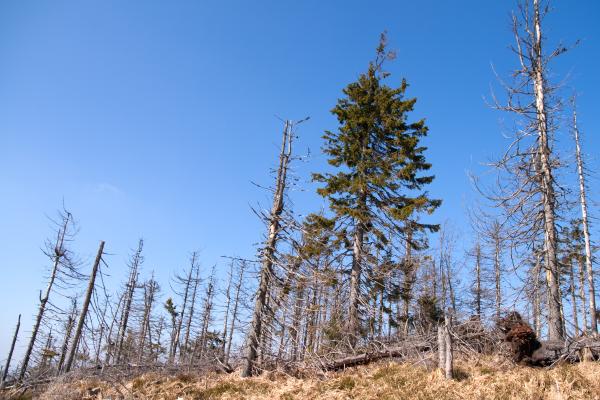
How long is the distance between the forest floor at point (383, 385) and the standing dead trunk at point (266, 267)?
84 cm

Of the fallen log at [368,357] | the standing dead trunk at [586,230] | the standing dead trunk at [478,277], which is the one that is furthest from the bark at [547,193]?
the standing dead trunk at [478,277]

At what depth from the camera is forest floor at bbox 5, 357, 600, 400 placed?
6676mm

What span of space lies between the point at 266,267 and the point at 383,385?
18.0 ft

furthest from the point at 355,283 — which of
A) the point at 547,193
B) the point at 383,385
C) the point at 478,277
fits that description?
the point at 478,277

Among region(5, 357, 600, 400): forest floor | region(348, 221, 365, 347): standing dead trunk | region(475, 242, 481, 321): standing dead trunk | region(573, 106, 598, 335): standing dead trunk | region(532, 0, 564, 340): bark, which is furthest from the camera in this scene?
region(475, 242, 481, 321): standing dead trunk

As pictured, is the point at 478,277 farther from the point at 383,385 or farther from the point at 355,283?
the point at 383,385

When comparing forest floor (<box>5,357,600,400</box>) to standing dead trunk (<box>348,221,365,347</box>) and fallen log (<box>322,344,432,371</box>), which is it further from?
standing dead trunk (<box>348,221,365,347</box>)

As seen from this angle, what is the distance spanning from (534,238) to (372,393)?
786cm

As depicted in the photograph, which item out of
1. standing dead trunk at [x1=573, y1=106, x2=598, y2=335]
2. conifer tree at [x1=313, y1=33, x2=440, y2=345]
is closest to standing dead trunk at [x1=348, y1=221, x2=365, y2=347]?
conifer tree at [x1=313, y1=33, x2=440, y2=345]

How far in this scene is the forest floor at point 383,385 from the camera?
6.68 m

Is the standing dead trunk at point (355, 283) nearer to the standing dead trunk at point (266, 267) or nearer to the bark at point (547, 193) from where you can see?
the standing dead trunk at point (266, 267)

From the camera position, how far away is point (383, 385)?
7996 mm

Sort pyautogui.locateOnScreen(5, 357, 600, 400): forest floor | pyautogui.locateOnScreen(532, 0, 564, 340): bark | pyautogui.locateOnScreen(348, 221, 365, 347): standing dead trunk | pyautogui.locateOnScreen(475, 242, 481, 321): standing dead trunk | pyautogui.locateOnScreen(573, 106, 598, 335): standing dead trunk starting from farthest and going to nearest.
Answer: pyautogui.locateOnScreen(475, 242, 481, 321): standing dead trunk, pyautogui.locateOnScreen(573, 106, 598, 335): standing dead trunk, pyautogui.locateOnScreen(348, 221, 365, 347): standing dead trunk, pyautogui.locateOnScreen(532, 0, 564, 340): bark, pyautogui.locateOnScreen(5, 357, 600, 400): forest floor

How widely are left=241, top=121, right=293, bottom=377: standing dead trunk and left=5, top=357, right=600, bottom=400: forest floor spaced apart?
0.84 m
